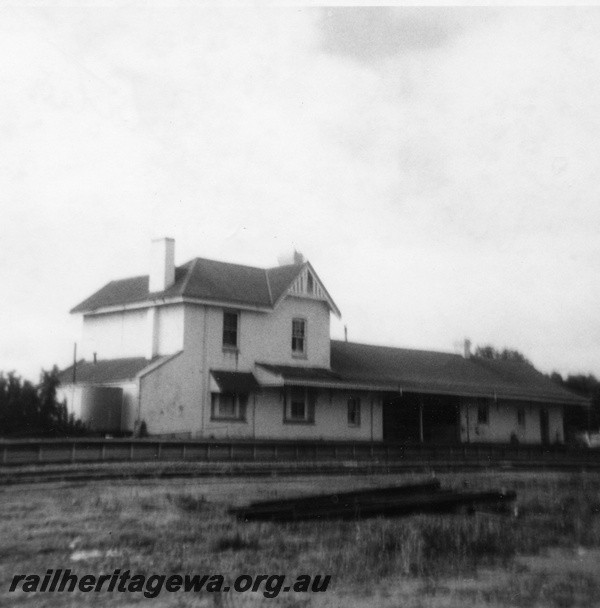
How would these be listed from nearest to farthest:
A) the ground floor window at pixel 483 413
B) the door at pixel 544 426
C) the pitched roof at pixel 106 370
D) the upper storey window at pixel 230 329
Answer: the pitched roof at pixel 106 370 < the upper storey window at pixel 230 329 < the ground floor window at pixel 483 413 < the door at pixel 544 426

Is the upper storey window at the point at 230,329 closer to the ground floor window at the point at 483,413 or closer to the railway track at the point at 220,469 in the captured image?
the railway track at the point at 220,469

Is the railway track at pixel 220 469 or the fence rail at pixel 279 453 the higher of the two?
the fence rail at pixel 279 453

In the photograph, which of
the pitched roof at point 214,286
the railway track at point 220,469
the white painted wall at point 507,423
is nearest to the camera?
the railway track at point 220,469

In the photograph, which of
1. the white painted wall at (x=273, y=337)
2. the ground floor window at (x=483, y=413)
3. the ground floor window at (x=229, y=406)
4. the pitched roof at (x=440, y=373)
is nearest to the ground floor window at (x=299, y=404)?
the white painted wall at (x=273, y=337)

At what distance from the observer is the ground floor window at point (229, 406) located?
33344 millimetres

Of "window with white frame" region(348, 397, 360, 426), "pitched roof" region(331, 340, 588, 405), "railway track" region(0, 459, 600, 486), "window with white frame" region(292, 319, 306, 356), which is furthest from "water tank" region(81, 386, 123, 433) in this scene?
"window with white frame" region(348, 397, 360, 426)

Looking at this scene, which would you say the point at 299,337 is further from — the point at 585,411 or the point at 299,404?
the point at 585,411

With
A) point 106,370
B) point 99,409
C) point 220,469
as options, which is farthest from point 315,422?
point 220,469

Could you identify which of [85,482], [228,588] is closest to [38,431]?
[85,482]

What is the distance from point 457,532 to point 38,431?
1989 cm

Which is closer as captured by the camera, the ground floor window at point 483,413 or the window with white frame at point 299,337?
the window with white frame at point 299,337

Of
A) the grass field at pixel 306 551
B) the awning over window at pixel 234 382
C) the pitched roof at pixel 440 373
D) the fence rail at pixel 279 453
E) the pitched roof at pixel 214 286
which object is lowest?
the grass field at pixel 306 551

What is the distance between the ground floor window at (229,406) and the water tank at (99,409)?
3843mm

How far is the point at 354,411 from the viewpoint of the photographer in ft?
124
